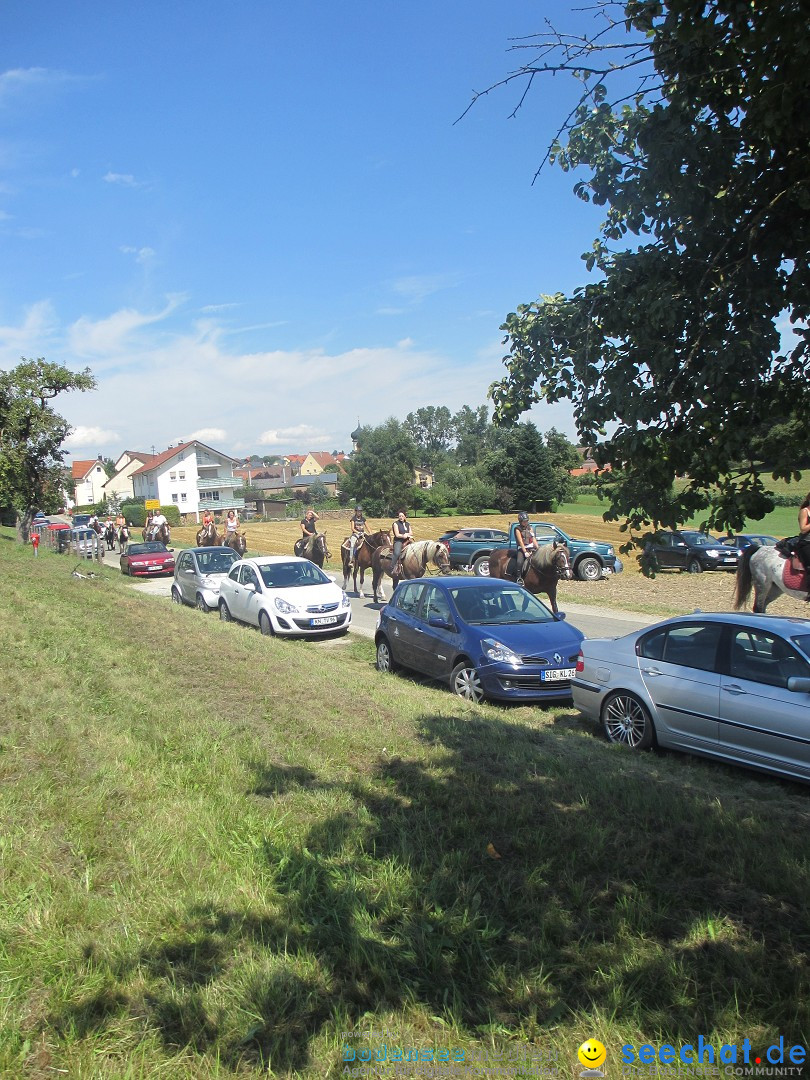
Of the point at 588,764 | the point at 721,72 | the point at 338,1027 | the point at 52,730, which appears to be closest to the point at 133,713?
the point at 52,730

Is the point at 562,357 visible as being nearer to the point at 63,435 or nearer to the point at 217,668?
the point at 217,668

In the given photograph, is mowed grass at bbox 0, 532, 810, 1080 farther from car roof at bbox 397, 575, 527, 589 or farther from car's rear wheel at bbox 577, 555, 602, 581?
car's rear wheel at bbox 577, 555, 602, 581

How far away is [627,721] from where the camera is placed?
25.4 feet

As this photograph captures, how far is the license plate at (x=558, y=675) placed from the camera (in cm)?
941

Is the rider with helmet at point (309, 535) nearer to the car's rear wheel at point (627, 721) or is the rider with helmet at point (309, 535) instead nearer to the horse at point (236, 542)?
the horse at point (236, 542)

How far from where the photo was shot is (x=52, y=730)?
231 inches

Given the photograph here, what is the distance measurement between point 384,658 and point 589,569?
16.6m

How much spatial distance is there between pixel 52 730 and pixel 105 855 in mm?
2067

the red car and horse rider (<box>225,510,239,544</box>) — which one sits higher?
horse rider (<box>225,510,239,544</box>)

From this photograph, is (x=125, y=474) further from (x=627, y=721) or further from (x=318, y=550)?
(x=627, y=721)

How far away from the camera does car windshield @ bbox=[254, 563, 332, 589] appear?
16.2 meters

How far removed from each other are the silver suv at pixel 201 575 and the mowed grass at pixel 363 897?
12.6 meters

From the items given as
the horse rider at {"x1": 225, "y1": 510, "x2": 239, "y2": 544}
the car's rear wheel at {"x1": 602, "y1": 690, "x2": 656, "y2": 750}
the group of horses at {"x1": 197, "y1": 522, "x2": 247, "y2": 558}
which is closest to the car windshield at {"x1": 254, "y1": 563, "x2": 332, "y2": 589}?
the car's rear wheel at {"x1": 602, "y1": 690, "x2": 656, "y2": 750}

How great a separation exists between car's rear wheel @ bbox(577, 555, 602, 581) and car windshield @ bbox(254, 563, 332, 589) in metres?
12.8
